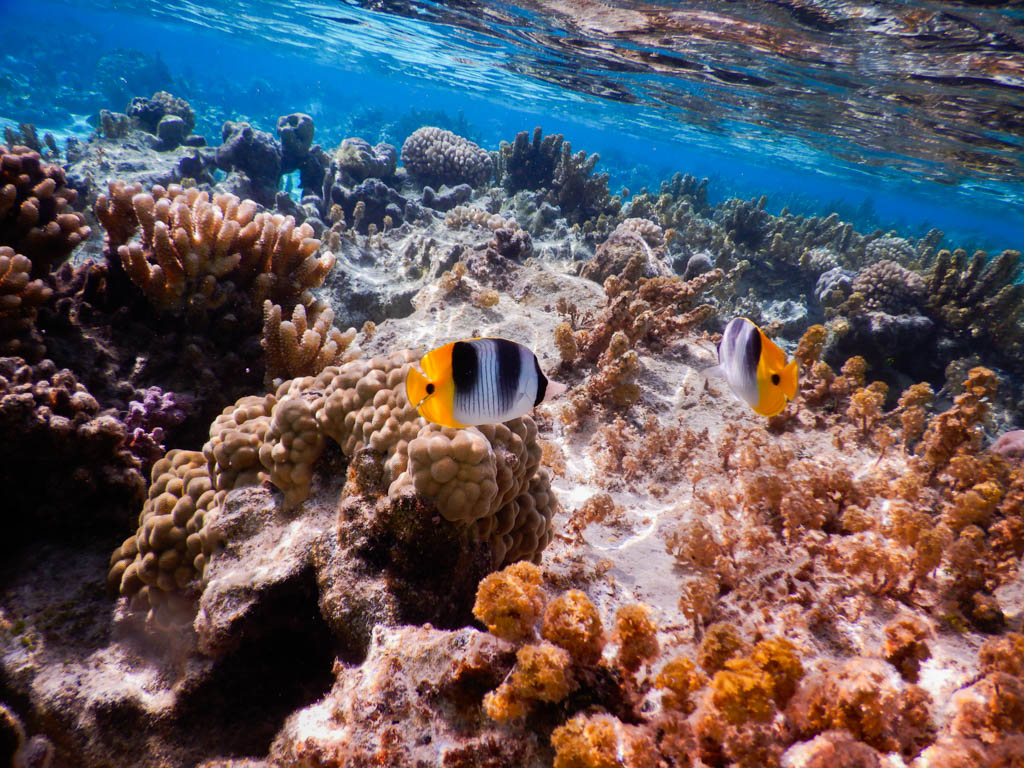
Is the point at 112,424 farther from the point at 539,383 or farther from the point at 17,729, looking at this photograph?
the point at 539,383

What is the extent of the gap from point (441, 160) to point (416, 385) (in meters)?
15.8

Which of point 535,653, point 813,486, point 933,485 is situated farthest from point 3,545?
point 933,485

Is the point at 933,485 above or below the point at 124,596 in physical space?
above

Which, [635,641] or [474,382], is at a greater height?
[474,382]

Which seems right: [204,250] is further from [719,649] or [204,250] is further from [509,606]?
[719,649]

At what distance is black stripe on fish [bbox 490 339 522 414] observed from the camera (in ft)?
5.26

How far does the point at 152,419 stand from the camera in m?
3.57

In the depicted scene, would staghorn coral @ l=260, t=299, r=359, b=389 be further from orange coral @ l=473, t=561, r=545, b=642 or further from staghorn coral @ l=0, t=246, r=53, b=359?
orange coral @ l=473, t=561, r=545, b=642

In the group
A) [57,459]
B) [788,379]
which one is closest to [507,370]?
[788,379]

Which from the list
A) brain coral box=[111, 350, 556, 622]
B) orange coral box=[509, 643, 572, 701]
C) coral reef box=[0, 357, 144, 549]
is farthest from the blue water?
coral reef box=[0, 357, 144, 549]

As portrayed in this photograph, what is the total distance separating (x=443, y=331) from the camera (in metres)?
6.33

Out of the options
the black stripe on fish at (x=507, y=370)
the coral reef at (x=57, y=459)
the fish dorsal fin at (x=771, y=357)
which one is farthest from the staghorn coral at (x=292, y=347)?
the fish dorsal fin at (x=771, y=357)

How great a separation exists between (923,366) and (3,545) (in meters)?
13.4

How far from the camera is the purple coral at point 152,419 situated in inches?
135
